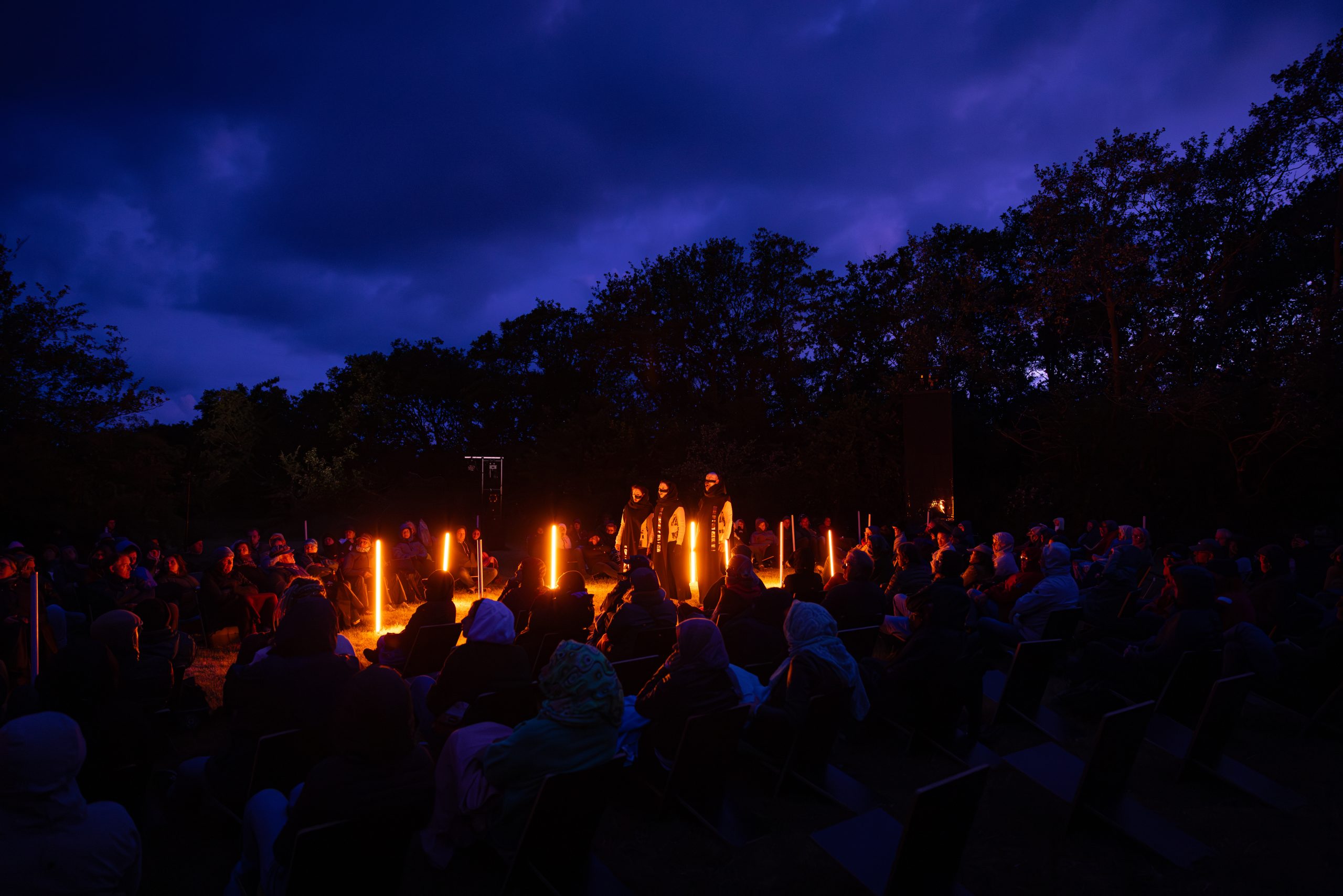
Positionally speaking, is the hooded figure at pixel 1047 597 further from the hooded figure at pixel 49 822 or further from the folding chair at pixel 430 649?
the hooded figure at pixel 49 822

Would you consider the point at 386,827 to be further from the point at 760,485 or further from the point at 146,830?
the point at 760,485

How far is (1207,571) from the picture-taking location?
580 cm

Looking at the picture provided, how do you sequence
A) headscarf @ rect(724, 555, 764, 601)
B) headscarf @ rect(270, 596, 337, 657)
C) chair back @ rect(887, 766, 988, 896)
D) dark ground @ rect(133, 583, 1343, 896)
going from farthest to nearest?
1. headscarf @ rect(724, 555, 764, 601)
2. headscarf @ rect(270, 596, 337, 657)
3. dark ground @ rect(133, 583, 1343, 896)
4. chair back @ rect(887, 766, 988, 896)

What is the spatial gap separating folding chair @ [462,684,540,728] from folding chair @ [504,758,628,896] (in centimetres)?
109

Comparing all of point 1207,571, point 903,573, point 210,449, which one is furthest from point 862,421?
point 210,449

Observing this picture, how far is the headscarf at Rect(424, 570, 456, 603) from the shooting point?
6.08m

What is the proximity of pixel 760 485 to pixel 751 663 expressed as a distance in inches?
642

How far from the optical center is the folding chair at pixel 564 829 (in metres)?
2.90

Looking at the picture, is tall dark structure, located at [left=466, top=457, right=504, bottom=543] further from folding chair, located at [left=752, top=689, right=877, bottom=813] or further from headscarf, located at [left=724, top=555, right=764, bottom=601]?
folding chair, located at [left=752, top=689, right=877, bottom=813]

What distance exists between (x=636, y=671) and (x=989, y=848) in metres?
2.36

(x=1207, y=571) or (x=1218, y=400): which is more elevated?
(x=1218, y=400)

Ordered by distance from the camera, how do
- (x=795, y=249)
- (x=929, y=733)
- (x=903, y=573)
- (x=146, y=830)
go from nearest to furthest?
(x=146, y=830) → (x=929, y=733) → (x=903, y=573) → (x=795, y=249)

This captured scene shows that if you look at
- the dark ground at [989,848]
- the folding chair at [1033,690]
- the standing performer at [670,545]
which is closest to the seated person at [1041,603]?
the folding chair at [1033,690]

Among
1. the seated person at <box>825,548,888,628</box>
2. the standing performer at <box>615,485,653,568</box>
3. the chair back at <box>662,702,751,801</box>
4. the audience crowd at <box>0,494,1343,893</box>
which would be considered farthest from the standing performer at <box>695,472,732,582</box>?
the chair back at <box>662,702,751,801</box>
